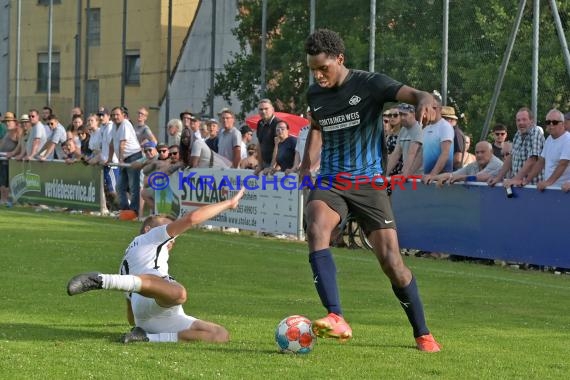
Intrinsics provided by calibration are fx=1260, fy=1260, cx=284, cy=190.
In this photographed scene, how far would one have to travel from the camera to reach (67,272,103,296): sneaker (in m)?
8.39

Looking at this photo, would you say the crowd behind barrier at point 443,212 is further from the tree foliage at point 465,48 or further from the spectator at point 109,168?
the tree foliage at point 465,48

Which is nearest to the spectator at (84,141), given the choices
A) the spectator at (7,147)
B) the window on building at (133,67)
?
the spectator at (7,147)

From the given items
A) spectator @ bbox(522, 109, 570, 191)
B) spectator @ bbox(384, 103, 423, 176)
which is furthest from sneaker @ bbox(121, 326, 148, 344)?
spectator @ bbox(384, 103, 423, 176)

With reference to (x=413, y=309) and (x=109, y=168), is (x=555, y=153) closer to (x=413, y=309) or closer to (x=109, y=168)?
(x=413, y=309)

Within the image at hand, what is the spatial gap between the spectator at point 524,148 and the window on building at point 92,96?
2400cm

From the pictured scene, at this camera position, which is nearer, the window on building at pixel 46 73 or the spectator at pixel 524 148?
the spectator at pixel 524 148

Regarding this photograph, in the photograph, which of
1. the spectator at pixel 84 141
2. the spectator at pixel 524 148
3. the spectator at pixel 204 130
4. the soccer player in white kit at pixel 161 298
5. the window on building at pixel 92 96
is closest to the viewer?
the soccer player in white kit at pixel 161 298

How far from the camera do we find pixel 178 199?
23688 mm

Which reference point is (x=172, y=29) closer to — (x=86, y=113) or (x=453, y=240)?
(x=86, y=113)

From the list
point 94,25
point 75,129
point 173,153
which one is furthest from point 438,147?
point 94,25

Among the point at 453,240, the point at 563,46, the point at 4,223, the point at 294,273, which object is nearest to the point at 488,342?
the point at 294,273

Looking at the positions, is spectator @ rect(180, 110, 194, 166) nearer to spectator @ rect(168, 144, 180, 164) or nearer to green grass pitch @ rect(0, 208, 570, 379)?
spectator @ rect(168, 144, 180, 164)

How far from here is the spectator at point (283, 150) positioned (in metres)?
20.4

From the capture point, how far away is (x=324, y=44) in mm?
8742
